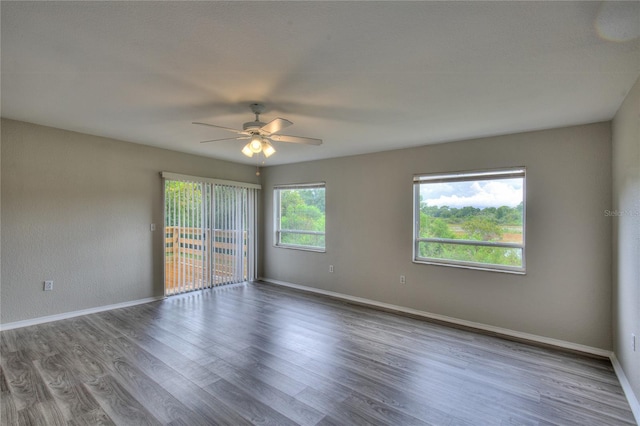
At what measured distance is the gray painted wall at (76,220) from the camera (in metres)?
3.53

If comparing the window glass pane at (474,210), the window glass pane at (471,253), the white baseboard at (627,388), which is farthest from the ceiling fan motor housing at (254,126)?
the white baseboard at (627,388)

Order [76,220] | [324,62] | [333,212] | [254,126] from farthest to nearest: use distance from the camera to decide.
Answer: [333,212] < [76,220] < [254,126] < [324,62]

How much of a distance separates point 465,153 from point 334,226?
7.81 ft

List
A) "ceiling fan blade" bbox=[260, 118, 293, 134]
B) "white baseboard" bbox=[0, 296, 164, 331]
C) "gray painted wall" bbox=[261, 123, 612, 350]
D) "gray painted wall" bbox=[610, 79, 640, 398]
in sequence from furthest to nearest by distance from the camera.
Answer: "white baseboard" bbox=[0, 296, 164, 331]
"gray painted wall" bbox=[261, 123, 612, 350]
"ceiling fan blade" bbox=[260, 118, 293, 134]
"gray painted wall" bbox=[610, 79, 640, 398]

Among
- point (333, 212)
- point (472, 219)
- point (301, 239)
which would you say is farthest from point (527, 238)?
point (301, 239)

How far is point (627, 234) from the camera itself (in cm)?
254

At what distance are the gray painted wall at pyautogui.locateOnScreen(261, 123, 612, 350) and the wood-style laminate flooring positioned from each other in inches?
16.3

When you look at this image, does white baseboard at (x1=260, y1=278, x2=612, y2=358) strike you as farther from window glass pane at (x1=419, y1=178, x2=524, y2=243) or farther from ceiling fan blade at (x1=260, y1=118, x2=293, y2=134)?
ceiling fan blade at (x1=260, y1=118, x2=293, y2=134)

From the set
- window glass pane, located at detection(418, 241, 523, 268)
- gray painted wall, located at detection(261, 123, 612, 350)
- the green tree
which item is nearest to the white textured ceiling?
gray painted wall, located at detection(261, 123, 612, 350)

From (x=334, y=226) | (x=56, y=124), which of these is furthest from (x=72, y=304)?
(x=334, y=226)

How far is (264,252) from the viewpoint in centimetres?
644

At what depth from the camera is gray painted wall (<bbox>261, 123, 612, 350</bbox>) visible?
124 inches

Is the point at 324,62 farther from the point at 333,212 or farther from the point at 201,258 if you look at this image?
the point at 201,258

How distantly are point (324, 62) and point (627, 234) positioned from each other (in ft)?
9.57
